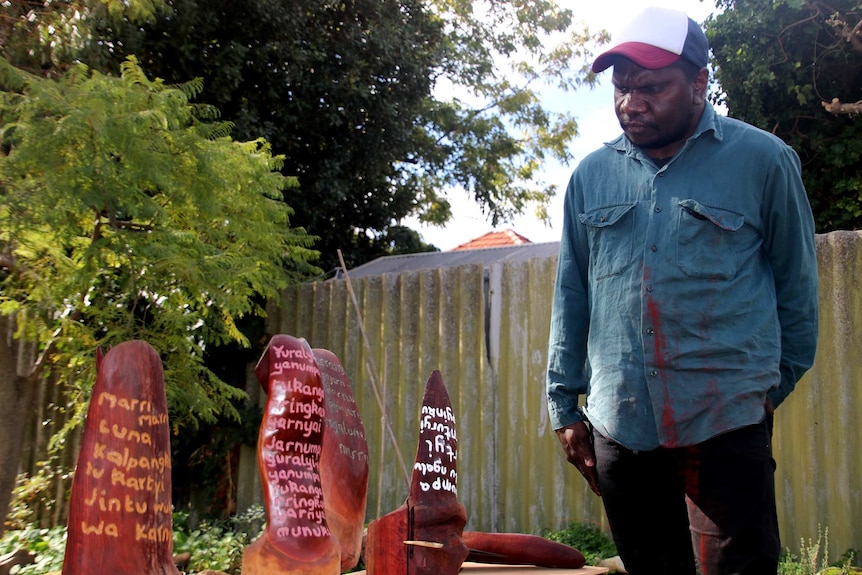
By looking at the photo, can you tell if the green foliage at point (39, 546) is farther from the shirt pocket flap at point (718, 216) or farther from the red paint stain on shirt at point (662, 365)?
the shirt pocket flap at point (718, 216)

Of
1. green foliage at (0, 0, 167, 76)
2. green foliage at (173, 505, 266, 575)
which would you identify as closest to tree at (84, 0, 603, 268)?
green foliage at (0, 0, 167, 76)

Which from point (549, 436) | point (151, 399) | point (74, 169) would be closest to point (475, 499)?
point (549, 436)

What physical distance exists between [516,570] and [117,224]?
3.01m

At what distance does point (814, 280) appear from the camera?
1.88 m

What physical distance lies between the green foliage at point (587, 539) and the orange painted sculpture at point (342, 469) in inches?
106

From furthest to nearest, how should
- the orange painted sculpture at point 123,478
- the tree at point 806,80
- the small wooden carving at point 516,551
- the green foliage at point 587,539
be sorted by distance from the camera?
the tree at point 806,80 < the green foliage at point 587,539 < the small wooden carving at point 516,551 < the orange painted sculpture at point 123,478

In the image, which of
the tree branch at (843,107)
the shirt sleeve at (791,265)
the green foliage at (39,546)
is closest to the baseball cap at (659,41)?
the shirt sleeve at (791,265)

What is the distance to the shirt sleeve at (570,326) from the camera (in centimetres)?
207

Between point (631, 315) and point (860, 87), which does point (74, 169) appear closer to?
point (631, 315)

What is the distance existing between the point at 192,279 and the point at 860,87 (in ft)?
20.8

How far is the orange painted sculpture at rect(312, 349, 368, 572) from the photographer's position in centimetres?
220

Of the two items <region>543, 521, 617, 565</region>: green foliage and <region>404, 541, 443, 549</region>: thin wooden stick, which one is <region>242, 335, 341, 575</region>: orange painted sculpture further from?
<region>543, 521, 617, 565</region>: green foliage

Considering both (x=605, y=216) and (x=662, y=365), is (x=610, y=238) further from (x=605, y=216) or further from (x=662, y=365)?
(x=662, y=365)

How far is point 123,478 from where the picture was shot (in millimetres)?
1482
